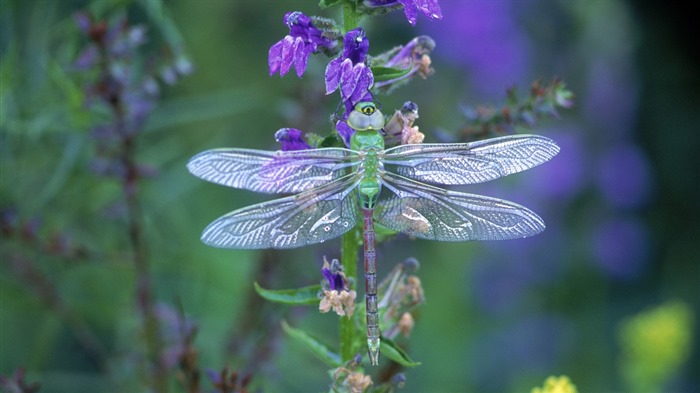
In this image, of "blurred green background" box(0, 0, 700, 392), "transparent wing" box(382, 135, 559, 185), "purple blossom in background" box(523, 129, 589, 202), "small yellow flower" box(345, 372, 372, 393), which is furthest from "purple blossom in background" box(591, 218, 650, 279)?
"small yellow flower" box(345, 372, 372, 393)

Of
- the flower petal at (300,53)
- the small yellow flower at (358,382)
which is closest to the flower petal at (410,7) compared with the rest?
the flower petal at (300,53)

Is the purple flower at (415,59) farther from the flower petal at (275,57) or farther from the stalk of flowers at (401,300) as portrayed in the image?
the stalk of flowers at (401,300)

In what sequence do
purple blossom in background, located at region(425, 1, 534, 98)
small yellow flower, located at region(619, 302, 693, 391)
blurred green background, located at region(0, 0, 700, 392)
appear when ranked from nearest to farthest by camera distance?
1. blurred green background, located at region(0, 0, 700, 392)
2. small yellow flower, located at region(619, 302, 693, 391)
3. purple blossom in background, located at region(425, 1, 534, 98)

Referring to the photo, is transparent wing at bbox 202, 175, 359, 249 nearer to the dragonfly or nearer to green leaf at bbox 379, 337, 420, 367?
the dragonfly

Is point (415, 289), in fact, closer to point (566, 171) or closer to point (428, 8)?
point (428, 8)

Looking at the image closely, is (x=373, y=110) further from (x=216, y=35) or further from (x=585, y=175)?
(x=585, y=175)

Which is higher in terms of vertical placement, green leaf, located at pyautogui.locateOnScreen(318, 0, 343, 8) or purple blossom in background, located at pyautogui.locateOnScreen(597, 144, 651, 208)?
purple blossom in background, located at pyautogui.locateOnScreen(597, 144, 651, 208)

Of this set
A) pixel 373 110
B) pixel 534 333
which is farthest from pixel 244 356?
pixel 534 333

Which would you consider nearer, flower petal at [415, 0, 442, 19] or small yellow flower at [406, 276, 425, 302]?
flower petal at [415, 0, 442, 19]

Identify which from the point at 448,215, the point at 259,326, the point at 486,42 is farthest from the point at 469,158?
the point at 486,42
